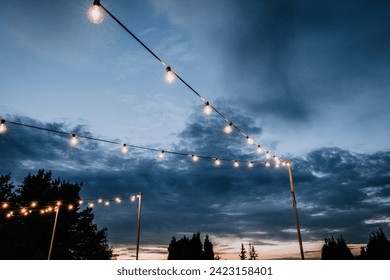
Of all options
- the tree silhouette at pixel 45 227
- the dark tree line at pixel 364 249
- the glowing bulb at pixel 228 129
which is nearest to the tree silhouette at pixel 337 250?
the dark tree line at pixel 364 249

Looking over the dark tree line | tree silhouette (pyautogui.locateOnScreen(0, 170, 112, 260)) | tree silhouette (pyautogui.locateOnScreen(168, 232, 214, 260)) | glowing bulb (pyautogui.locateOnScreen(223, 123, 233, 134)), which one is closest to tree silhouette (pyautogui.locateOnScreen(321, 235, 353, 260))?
the dark tree line

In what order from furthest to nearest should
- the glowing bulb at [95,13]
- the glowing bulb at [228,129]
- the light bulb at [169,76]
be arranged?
the glowing bulb at [228,129], the light bulb at [169,76], the glowing bulb at [95,13]

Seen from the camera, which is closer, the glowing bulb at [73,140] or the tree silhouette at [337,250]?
the glowing bulb at [73,140]

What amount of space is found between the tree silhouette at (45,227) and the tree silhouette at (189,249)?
22884 millimetres

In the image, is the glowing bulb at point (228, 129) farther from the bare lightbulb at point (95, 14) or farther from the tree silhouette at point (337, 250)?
the tree silhouette at point (337, 250)

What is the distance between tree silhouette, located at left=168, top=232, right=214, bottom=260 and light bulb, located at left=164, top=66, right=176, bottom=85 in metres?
56.9

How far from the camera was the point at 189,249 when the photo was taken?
5884 centimetres

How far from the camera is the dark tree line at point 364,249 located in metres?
57.3

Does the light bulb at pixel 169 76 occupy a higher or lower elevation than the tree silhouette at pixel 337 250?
higher

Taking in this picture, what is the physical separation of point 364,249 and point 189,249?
44062 millimetres

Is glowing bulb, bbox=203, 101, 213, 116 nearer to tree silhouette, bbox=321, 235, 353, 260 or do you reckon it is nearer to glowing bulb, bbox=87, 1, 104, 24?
glowing bulb, bbox=87, 1, 104, 24
